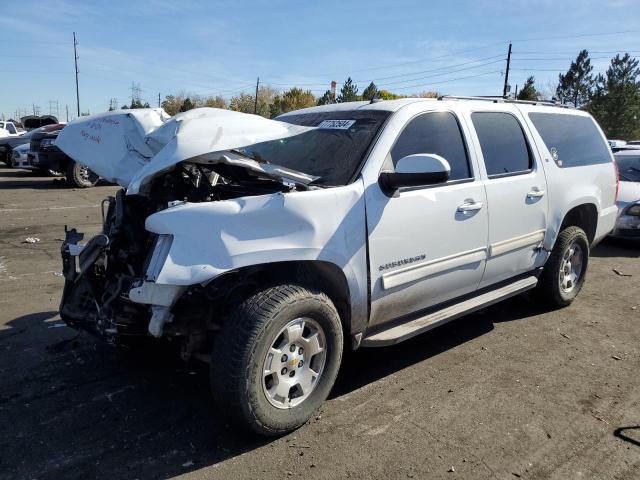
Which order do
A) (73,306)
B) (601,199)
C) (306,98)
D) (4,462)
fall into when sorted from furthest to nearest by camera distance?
(306,98)
(601,199)
(73,306)
(4,462)

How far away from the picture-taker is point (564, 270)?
17.4ft

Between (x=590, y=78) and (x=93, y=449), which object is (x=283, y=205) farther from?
(x=590, y=78)

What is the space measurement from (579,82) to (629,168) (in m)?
45.3

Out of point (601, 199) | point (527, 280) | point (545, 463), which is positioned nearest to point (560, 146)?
point (601, 199)

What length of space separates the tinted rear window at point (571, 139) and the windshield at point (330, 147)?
2.05 meters

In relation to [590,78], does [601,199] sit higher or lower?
lower

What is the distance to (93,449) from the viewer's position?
290 centimetres

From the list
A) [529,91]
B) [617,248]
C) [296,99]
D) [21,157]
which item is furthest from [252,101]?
[617,248]

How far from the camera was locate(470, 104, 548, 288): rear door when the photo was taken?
4.19 meters

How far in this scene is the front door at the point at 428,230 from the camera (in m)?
3.37

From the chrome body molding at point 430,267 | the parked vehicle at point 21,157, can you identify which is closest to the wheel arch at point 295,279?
the chrome body molding at point 430,267

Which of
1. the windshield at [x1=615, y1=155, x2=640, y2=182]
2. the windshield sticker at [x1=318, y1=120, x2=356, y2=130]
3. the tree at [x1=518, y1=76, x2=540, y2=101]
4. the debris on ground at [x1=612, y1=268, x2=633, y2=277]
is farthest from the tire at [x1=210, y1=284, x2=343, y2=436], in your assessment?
the tree at [x1=518, y1=76, x2=540, y2=101]

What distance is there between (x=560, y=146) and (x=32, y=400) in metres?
4.85

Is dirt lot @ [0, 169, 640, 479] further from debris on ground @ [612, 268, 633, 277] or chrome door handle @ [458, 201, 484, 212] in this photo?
debris on ground @ [612, 268, 633, 277]
